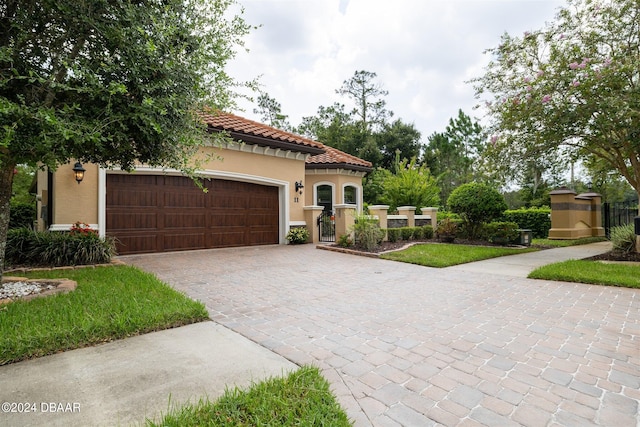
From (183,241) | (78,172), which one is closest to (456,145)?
(183,241)

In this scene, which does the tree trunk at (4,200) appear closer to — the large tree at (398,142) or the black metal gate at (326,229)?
the black metal gate at (326,229)

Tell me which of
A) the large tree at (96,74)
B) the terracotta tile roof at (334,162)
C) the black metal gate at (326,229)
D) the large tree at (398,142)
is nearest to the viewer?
the large tree at (96,74)

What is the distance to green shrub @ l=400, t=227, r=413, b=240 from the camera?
37.9ft

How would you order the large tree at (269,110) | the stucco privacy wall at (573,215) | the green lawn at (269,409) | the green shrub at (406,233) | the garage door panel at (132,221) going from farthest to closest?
the large tree at (269,110)
the stucco privacy wall at (573,215)
the green shrub at (406,233)
the garage door panel at (132,221)
the green lawn at (269,409)

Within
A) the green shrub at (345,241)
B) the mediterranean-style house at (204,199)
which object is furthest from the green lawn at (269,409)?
the green shrub at (345,241)

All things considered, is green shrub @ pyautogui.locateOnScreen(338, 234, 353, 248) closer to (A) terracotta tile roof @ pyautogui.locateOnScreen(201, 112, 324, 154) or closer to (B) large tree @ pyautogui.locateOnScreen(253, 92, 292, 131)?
(A) terracotta tile roof @ pyautogui.locateOnScreen(201, 112, 324, 154)

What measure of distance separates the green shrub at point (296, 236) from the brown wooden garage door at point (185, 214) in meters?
0.60

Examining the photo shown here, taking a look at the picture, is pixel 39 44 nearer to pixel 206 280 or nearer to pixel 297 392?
pixel 206 280

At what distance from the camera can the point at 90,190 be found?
27.2 ft

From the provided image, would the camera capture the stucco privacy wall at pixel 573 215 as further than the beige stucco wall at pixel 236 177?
Yes

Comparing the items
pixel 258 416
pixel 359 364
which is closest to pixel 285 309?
pixel 359 364

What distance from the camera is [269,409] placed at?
6.25ft

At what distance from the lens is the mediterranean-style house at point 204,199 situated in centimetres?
827

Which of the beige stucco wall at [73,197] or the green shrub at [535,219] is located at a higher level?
the beige stucco wall at [73,197]
